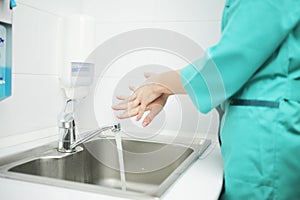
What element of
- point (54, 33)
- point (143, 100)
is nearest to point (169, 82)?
point (143, 100)

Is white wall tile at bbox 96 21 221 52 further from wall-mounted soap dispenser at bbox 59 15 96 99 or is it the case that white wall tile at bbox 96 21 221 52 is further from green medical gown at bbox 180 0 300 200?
green medical gown at bbox 180 0 300 200

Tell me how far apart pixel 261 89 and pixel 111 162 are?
851 mm

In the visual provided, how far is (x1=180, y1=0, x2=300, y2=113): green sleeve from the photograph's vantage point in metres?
0.73

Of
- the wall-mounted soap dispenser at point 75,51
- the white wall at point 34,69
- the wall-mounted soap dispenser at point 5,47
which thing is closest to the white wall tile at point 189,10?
the wall-mounted soap dispenser at point 75,51

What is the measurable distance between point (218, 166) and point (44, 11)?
3.13 ft

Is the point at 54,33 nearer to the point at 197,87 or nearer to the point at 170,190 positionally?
the point at 197,87

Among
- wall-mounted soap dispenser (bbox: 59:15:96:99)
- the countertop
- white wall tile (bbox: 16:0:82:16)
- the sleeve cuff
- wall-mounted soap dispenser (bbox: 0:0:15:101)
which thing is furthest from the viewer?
wall-mounted soap dispenser (bbox: 59:15:96:99)

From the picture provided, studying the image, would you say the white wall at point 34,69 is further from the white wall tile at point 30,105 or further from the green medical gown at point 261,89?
the green medical gown at point 261,89

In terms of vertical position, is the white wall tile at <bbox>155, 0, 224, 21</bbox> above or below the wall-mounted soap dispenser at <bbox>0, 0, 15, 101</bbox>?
above

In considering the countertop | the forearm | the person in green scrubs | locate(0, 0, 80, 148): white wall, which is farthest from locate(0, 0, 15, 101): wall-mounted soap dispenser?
the person in green scrubs

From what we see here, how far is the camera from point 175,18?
1.45m

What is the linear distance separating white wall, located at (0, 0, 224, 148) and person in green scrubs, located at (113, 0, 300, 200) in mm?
609

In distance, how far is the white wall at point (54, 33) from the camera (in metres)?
1.19

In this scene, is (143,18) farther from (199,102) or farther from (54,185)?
(54,185)
